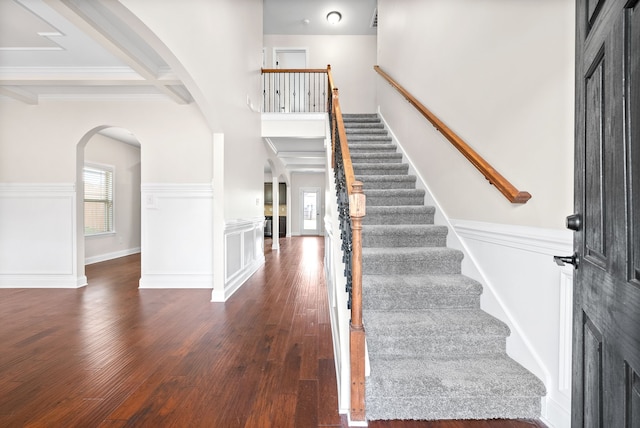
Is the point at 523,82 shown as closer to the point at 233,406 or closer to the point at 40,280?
the point at 233,406

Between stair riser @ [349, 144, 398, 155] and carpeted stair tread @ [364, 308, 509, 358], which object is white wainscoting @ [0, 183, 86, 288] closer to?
stair riser @ [349, 144, 398, 155]

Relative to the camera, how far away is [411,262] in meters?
2.28

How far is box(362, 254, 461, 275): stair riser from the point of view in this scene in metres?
2.26

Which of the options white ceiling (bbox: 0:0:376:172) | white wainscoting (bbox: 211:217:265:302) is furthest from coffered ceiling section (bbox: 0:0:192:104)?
white wainscoting (bbox: 211:217:265:302)

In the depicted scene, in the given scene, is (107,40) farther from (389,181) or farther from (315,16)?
(315,16)

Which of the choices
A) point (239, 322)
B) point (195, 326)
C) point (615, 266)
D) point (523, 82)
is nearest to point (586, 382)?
point (615, 266)

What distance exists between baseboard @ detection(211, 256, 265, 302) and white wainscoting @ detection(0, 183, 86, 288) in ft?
7.61

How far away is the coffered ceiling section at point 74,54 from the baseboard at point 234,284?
8.31ft

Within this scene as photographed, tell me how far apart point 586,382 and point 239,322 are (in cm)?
254

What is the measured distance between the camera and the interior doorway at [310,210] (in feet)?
39.2

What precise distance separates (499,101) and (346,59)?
6.59 metres

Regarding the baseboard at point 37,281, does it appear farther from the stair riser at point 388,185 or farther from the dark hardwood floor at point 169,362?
the stair riser at point 388,185

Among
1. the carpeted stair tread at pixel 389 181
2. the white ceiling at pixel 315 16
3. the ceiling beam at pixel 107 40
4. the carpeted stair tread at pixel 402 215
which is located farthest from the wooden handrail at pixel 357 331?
the white ceiling at pixel 315 16

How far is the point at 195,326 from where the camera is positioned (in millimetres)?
2676
